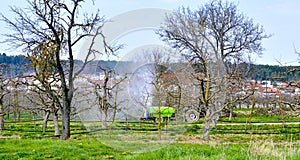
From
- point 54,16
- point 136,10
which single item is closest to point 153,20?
point 136,10

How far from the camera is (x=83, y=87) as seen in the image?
16.7m

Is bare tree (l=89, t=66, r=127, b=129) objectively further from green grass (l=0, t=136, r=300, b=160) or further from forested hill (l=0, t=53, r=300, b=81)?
green grass (l=0, t=136, r=300, b=160)

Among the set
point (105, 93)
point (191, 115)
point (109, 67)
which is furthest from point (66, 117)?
point (191, 115)

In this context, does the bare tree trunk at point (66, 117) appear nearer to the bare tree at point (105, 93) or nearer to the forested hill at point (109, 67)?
the forested hill at point (109, 67)

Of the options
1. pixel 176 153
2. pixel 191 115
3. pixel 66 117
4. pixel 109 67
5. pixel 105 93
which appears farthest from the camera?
pixel 191 115

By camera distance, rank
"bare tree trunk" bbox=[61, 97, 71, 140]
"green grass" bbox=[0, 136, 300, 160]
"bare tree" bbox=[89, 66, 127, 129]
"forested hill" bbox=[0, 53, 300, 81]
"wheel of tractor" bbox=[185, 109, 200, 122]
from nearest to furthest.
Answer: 1. "green grass" bbox=[0, 136, 300, 160]
2. "bare tree trunk" bbox=[61, 97, 71, 140]
3. "forested hill" bbox=[0, 53, 300, 81]
4. "bare tree" bbox=[89, 66, 127, 129]
5. "wheel of tractor" bbox=[185, 109, 200, 122]

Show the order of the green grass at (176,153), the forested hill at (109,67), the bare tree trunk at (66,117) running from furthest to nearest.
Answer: the forested hill at (109,67) → the bare tree trunk at (66,117) → the green grass at (176,153)

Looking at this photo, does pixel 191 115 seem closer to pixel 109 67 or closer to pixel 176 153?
pixel 109 67

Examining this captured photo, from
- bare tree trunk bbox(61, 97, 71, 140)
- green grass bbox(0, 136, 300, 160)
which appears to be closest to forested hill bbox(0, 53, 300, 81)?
bare tree trunk bbox(61, 97, 71, 140)

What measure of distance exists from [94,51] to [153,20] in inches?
164

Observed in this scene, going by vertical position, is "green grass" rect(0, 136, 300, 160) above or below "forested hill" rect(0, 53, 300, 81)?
below

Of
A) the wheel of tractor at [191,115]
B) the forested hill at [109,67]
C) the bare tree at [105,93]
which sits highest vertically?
the forested hill at [109,67]

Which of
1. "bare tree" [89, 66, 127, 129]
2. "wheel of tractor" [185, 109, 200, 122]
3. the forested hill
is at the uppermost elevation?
the forested hill

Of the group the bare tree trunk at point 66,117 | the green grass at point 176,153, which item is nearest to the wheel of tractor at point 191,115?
the bare tree trunk at point 66,117
